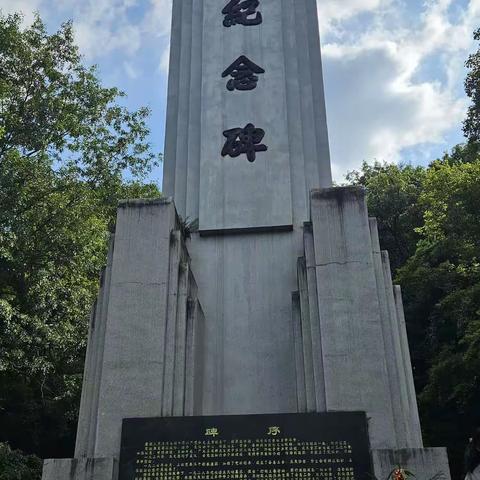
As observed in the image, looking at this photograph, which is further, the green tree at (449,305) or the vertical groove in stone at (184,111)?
the green tree at (449,305)

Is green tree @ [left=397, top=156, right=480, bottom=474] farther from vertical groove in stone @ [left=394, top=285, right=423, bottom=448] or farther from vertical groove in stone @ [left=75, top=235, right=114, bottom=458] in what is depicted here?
vertical groove in stone @ [left=75, top=235, right=114, bottom=458]

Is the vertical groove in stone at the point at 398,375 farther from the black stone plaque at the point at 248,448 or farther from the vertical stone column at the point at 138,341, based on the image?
the vertical stone column at the point at 138,341

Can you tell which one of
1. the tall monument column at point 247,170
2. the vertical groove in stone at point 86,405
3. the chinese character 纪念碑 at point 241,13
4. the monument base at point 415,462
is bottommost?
the monument base at point 415,462

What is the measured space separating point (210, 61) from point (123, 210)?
4.21 meters

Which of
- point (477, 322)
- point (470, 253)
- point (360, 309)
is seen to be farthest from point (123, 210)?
point (470, 253)

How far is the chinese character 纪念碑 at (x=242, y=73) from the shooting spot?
10125 millimetres

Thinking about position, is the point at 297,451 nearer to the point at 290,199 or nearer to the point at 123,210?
the point at 123,210

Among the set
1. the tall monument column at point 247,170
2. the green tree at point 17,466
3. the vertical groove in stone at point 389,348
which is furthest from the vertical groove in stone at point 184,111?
the green tree at point 17,466

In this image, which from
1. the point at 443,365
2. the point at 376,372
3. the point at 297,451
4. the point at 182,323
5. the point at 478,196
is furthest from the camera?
the point at 478,196

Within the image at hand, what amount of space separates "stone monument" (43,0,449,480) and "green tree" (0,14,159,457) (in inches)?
200

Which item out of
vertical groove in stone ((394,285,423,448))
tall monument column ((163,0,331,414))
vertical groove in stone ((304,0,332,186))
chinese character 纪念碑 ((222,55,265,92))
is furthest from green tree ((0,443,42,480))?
chinese character 纪念碑 ((222,55,265,92))

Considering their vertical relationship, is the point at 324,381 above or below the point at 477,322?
below

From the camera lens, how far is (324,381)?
6.43 m

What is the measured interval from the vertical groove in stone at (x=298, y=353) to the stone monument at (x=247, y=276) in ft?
0.09
